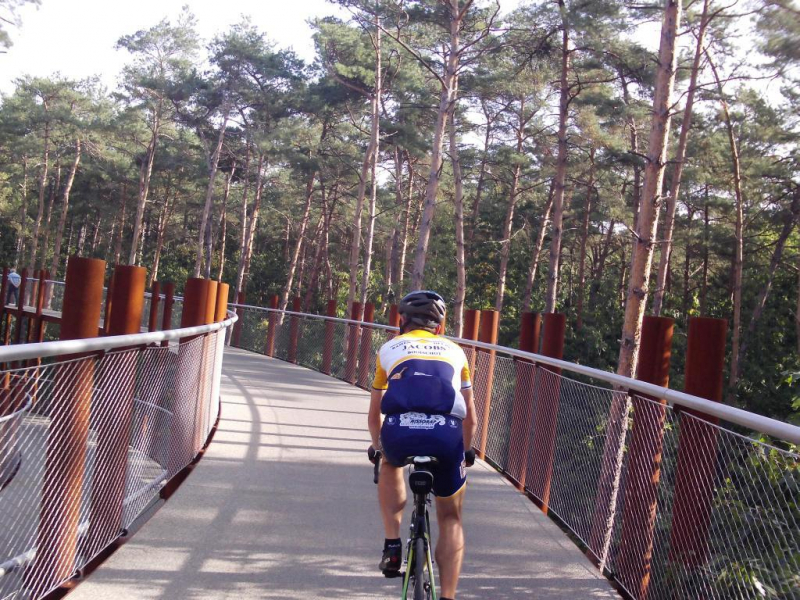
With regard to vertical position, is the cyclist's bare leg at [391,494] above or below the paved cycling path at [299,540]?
above

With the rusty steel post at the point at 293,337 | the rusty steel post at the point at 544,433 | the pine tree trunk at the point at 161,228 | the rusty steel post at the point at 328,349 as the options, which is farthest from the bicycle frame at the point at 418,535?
the pine tree trunk at the point at 161,228

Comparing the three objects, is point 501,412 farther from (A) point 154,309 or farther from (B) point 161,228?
(B) point 161,228

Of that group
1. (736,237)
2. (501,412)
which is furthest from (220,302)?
(736,237)

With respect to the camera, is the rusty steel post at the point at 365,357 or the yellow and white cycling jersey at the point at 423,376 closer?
the yellow and white cycling jersey at the point at 423,376

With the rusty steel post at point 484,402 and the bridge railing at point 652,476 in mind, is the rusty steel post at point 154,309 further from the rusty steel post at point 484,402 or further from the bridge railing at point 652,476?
the bridge railing at point 652,476

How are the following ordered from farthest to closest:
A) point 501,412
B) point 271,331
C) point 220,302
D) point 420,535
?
point 271,331 < point 220,302 < point 501,412 < point 420,535

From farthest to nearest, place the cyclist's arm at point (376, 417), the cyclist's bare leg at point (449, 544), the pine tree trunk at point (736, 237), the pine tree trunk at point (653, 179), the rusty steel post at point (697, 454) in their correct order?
the pine tree trunk at point (736, 237), the pine tree trunk at point (653, 179), the rusty steel post at point (697, 454), the cyclist's arm at point (376, 417), the cyclist's bare leg at point (449, 544)

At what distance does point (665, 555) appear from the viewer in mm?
5125

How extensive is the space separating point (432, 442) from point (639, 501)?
2212 millimetres

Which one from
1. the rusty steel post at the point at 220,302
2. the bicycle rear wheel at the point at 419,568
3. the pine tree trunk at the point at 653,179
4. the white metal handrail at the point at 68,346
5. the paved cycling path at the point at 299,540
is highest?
the pine tree trunk at the point at 653,179

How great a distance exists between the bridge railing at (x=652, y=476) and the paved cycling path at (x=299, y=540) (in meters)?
0.27

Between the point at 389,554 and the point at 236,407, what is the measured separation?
27.0ft

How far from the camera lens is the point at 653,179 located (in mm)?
13789

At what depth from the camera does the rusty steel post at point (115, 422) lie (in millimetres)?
4750
